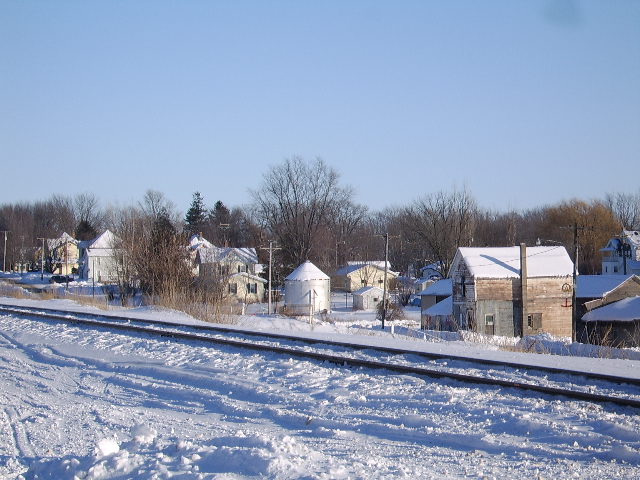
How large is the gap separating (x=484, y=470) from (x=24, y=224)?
530ft

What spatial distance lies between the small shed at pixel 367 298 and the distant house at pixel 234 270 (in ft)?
37.5

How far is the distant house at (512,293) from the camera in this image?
164 ft

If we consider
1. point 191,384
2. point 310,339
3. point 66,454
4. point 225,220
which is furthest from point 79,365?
point 225,220

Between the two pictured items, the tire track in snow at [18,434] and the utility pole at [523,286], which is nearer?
the tire track in snow at [18,434]

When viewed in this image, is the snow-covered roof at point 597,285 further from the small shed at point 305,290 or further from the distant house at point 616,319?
the small shed at point 305,290

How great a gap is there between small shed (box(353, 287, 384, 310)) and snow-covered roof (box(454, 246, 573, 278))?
89.0ft

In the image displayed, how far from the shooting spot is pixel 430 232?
8944 centimetres

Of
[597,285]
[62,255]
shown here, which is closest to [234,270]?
[597,285]

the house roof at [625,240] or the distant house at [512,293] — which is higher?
the house roof at [625,240]

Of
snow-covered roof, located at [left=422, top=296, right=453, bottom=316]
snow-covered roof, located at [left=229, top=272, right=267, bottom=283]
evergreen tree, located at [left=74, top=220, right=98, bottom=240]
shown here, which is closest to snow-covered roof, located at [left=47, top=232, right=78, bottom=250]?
evergreen tree, located at [left=74, top=220, right=98, bottom=240]

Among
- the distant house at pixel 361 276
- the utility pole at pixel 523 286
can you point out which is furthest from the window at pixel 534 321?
the distant house at pixel 361 276

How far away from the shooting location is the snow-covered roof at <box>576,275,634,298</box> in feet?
170

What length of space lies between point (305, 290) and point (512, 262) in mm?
20722

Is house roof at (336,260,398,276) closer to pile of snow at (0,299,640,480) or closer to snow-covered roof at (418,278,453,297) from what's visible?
snow-covered roof at (418,278,453,297)
